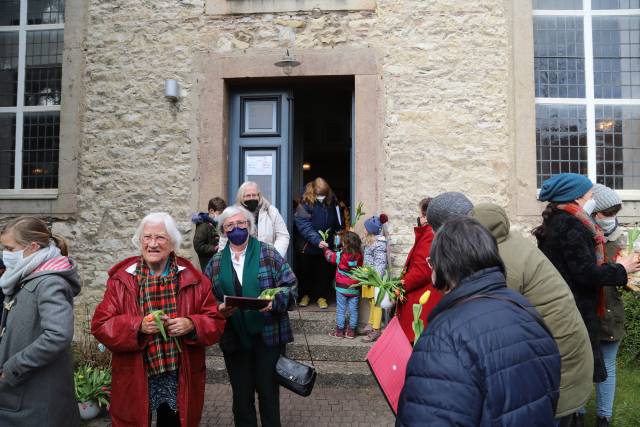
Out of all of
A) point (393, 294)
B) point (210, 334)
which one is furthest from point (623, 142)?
point (210, 334)

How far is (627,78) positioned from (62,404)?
7511 mm

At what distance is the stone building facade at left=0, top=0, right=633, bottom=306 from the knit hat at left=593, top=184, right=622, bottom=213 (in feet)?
8.53

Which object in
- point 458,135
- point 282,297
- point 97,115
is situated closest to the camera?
point 282,297

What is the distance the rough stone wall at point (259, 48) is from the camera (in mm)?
6145

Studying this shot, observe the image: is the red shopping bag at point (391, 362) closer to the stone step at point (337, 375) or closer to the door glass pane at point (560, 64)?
the stone step at point (337, 375)

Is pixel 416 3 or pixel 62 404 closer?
pixel 62 404

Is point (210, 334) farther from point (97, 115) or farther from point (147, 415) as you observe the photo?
point (97, 115)

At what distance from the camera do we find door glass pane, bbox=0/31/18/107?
7.11m

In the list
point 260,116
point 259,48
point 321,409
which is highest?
point 259,48

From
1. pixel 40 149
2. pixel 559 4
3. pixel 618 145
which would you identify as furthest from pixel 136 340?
pixel 559 4

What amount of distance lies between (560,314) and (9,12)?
8.50 meters

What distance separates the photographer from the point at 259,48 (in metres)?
6.43

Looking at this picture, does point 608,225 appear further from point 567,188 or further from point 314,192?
point 314,192

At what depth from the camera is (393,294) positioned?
3387 mm
